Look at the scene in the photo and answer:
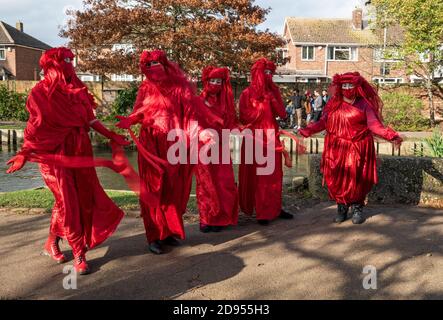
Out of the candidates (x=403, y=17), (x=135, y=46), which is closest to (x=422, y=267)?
(x=135, y=46)

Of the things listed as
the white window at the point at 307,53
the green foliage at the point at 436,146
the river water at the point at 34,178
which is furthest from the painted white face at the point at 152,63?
the white window at the point at 307,53

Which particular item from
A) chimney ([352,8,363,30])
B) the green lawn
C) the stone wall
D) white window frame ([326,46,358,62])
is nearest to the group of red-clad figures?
the stone wall

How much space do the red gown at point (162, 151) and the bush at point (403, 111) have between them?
1725cm

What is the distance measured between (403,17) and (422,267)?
18.6 meters

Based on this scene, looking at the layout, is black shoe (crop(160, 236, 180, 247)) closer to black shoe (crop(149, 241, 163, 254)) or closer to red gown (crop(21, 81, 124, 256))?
black shoe (crop(149, 241, 163, 254))

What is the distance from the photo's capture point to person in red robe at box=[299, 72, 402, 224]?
513 centimetres

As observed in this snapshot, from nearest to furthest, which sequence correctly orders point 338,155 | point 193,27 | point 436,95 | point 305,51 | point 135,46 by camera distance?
1. point 338,155
2. point 193,27
3. point 135,46
4. point 436,95
5. point 305,51

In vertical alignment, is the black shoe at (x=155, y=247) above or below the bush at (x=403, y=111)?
below

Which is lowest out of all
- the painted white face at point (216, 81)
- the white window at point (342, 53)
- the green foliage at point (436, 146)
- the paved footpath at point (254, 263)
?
the paved footpath at point (254, 263)

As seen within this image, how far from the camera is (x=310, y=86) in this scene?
22844 millimetres

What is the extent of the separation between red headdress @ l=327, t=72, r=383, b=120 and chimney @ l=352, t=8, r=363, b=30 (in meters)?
37.3

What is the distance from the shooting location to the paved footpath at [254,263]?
3539 mm

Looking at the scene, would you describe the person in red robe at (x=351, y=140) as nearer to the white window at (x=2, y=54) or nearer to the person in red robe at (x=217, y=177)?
the person in red robe at (x=217, y=177)

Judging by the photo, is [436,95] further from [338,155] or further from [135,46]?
[338,155]
